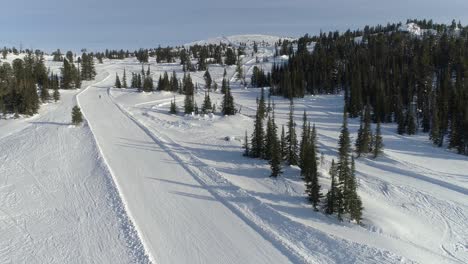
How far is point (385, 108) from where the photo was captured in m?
83.6

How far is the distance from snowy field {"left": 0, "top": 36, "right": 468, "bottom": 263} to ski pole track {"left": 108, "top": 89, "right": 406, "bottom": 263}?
9 centimetres

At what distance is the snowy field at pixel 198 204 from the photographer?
2242 cm

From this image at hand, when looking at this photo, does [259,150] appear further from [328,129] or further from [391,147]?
[328,129]

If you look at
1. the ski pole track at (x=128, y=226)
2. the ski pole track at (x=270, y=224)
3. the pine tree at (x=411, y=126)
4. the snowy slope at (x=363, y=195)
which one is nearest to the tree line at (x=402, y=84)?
the pine tree at (x=411, y=126)

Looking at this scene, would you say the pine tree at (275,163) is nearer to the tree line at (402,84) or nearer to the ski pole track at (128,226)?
the ski pole track at (128,226)

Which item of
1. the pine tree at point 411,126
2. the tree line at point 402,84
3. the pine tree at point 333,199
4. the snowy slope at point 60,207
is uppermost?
the tree line at point 402,84

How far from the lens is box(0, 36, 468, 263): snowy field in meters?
22.4

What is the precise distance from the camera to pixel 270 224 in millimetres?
25734

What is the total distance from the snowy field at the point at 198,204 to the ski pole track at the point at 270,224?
90 millimetres

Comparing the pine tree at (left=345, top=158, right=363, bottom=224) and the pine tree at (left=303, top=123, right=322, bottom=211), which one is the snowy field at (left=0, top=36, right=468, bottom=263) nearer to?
the pine tree at (left=345, top=158, right=363, bottom=224)

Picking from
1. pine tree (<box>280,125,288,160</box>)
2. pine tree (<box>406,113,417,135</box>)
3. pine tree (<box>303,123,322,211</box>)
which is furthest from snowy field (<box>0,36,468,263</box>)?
pine tree (<box>406,113,417,135</box>)

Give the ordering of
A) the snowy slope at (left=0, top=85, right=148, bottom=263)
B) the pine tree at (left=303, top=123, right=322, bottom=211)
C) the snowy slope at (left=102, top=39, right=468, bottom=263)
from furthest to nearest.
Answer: the pine tree at (left=303, top=123, right=322, bottom=211) → the snowy slope at (left=102, top=39, right=468, bottom=263) → the snowy slope at (left=0, top=85, right=148, bottom=263)

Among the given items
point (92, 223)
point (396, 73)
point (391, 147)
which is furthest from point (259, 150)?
point (396, 73)

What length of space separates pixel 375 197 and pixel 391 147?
28095mm
